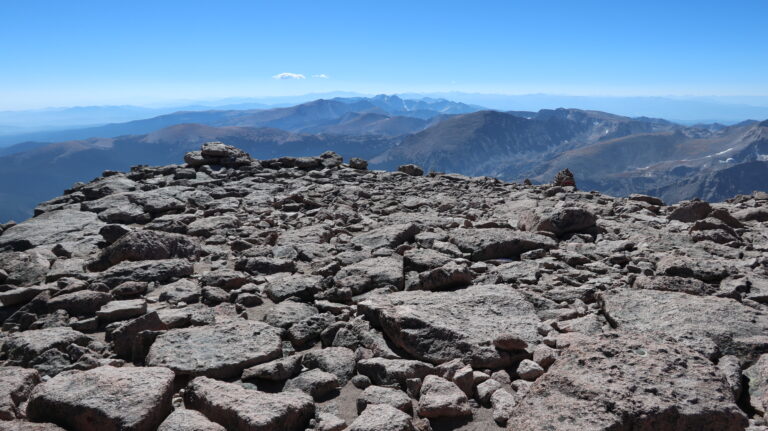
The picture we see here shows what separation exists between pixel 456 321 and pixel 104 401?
13.8 feet

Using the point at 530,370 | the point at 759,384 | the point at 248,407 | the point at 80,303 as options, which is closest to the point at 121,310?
the point at 80,303

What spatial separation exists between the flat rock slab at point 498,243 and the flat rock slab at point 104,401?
21.7 feet

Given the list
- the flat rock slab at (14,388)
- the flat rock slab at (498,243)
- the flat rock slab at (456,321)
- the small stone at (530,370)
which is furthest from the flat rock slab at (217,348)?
the flat rock slab at (498,243)

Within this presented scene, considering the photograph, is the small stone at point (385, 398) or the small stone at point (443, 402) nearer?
the small stone at point (443, 402)

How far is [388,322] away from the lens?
6562mm

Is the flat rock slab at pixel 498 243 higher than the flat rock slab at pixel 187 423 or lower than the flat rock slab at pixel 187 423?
higher

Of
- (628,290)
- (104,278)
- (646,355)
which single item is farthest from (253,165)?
(646,355)

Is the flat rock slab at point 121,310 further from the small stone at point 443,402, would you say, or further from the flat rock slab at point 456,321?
the small stone at point 443,402

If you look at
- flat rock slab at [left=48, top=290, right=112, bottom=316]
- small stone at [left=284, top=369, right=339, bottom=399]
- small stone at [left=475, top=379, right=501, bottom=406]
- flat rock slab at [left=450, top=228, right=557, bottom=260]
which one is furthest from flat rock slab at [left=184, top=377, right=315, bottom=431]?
flat rock slab at [left=450, top=228, right=557, bottom=260]

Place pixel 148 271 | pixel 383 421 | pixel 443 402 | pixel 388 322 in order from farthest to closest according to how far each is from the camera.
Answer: pixel 148 271 → pixel 388 322 → pixel 443 402 → pixel 383 421

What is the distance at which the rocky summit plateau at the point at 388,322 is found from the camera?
178 inches

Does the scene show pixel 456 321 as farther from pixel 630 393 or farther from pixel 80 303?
pixel 80 303

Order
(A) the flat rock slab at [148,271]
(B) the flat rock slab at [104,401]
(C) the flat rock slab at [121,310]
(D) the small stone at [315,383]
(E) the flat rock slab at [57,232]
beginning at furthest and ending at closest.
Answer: (E) the flat rock slab at [57,232] → (A) the flat rock slab at [148,271] → (C) the flat rock slab at [121,310] → (D) the small stone at [315,383] → (B) the flat rock slab at [104,401]

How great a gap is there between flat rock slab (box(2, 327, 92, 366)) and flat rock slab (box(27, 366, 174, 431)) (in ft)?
5.27
